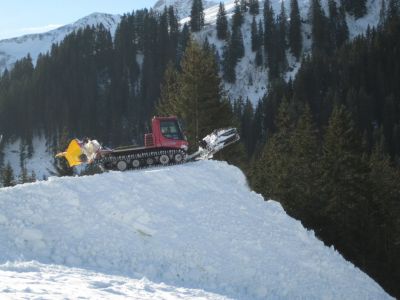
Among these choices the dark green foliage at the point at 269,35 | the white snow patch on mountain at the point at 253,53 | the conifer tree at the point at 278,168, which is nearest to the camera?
the conifer tree at the point at 278,168

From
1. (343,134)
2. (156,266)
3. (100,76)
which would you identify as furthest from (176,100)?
(100,76)

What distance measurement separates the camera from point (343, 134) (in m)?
33.4

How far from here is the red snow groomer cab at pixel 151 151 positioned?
22.6 meters

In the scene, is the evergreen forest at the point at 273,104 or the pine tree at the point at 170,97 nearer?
the evergreen forest at the point at 273,104

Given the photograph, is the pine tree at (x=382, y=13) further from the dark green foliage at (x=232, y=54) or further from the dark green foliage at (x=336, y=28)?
the dark green foliage at (x=232, y=54)

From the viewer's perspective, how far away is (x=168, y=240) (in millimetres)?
13828

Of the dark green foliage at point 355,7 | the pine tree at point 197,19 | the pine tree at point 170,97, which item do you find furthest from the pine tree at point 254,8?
the pine tree at point 170,97

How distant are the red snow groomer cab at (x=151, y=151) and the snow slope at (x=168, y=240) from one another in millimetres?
4896

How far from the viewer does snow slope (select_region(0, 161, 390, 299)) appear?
11.9 metres

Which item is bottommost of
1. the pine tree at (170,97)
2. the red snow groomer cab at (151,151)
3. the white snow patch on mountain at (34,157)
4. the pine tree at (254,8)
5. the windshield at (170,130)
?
the white snow patch on mountain at (34,157)

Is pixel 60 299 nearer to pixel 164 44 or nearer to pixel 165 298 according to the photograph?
pixel 165 298

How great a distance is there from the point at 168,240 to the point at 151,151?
9718 millimetres

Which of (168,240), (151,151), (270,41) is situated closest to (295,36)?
(270,41)

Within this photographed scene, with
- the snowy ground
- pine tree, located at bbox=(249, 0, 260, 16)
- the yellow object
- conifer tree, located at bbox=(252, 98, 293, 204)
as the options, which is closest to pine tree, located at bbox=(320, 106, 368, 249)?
conifer tree, located at bbox=(252, 98, 293, 204)
